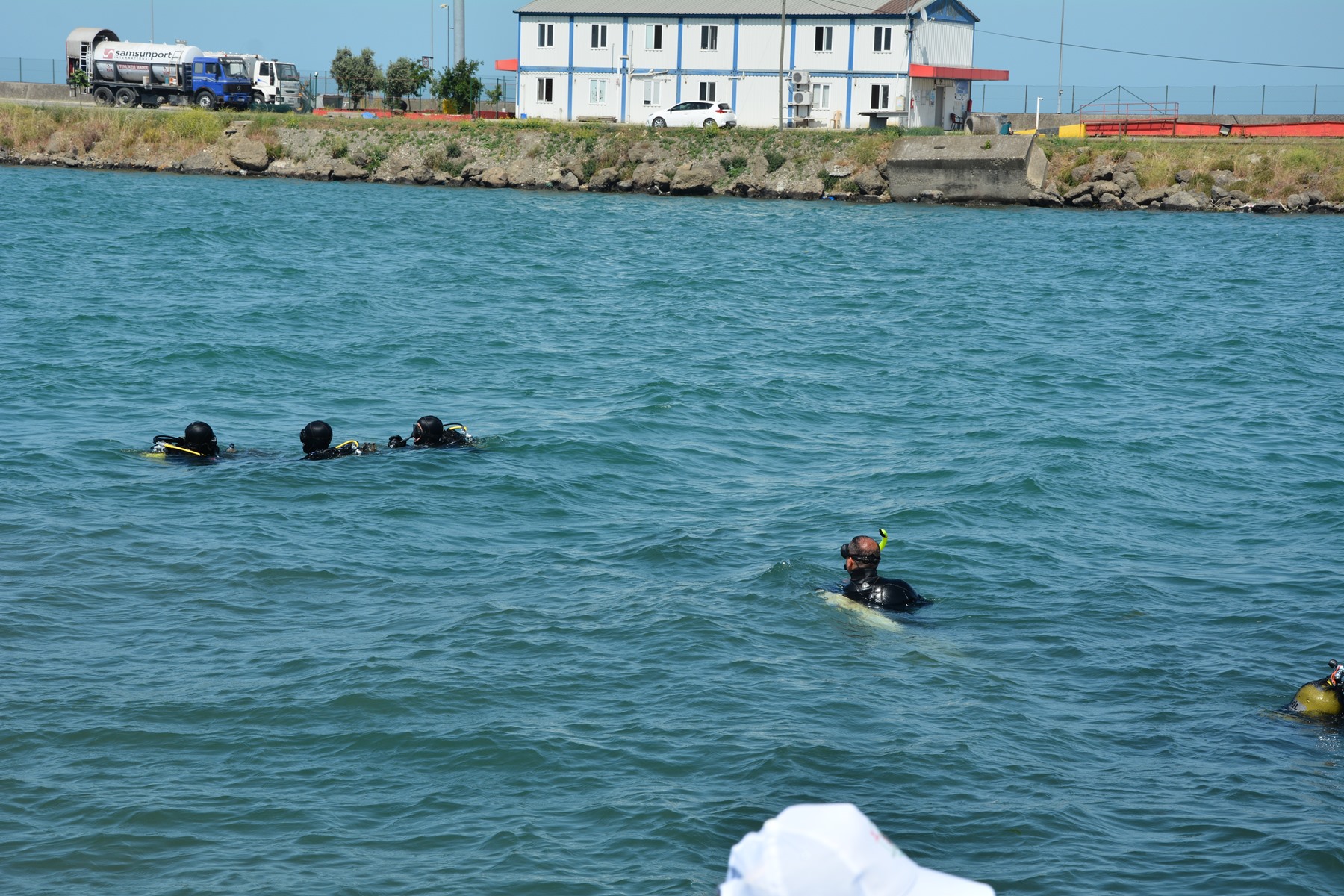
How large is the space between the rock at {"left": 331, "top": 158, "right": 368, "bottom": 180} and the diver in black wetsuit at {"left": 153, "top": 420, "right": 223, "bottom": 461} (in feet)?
167

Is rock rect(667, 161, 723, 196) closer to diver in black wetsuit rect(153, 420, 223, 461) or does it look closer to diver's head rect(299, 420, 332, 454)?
diver's head rect(299, 420, 332, 454)

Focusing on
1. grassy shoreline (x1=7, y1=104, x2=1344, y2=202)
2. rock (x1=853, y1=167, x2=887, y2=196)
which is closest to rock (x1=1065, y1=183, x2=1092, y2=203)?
grassy shoreline (x1=7, y1=104, x2=1344, y2=202)

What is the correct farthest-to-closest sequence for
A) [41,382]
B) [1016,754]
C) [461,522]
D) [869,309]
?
1. [869,309]
2. [41,382]
3. [461,522]
4. [1016,754]

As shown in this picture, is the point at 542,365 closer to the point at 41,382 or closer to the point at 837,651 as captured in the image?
the point at 41,382

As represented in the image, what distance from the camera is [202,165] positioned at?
63.9 metres

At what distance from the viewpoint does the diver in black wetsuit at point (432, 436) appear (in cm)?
1569

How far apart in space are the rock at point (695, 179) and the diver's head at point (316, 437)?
46027mm

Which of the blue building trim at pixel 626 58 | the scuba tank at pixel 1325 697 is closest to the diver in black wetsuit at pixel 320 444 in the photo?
the scuba tank at pixel 1325 697

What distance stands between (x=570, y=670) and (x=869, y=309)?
2133 centimetres

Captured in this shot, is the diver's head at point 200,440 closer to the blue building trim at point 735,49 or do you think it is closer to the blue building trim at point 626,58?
the blue building trim at point 735,49

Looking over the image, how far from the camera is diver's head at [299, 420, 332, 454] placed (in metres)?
14.9

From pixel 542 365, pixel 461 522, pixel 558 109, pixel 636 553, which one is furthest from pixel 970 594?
pixel 558 109

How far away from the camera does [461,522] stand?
13297 millimetres

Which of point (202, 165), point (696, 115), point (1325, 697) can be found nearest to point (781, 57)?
point (696, 115)
